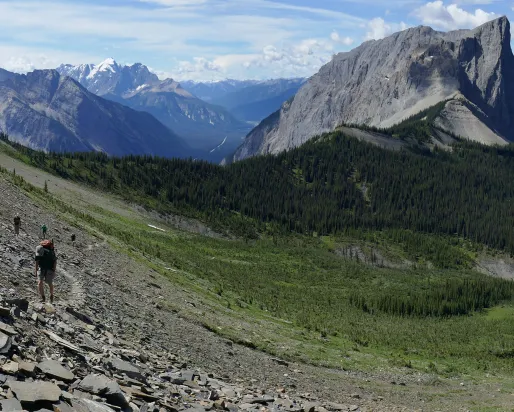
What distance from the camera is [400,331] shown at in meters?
66.2

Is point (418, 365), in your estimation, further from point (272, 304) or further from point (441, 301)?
point (441, 301)

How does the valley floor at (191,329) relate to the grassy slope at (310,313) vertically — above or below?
above

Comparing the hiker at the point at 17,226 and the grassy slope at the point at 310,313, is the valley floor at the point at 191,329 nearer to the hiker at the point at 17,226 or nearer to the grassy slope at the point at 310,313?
the hiker at the point at 17,226

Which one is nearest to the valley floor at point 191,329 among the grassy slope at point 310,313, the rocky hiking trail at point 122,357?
the rocky hiking trail at point 122,357

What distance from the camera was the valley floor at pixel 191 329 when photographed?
89.7 ft

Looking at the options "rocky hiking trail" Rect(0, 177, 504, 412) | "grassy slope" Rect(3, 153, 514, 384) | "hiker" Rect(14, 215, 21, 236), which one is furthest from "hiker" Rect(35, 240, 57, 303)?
"grassy slope" Rect(3, 153, 514, 384)

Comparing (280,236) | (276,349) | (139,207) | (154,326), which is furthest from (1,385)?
(280,236)

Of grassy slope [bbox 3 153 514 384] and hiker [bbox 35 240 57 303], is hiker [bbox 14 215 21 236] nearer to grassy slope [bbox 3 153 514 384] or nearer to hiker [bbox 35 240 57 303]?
hiker [bbox 35 240 57 303]

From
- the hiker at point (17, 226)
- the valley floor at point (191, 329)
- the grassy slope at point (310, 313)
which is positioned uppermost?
the hiker at point (17, 226)

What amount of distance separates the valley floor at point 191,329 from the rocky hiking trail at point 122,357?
0.13 metres

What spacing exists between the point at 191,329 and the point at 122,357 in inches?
507

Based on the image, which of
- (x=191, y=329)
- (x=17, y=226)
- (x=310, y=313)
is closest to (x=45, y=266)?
(x=17, y=226)

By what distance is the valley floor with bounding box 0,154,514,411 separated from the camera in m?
27.3

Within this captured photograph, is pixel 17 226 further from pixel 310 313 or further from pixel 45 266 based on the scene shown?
pixel 310 313
